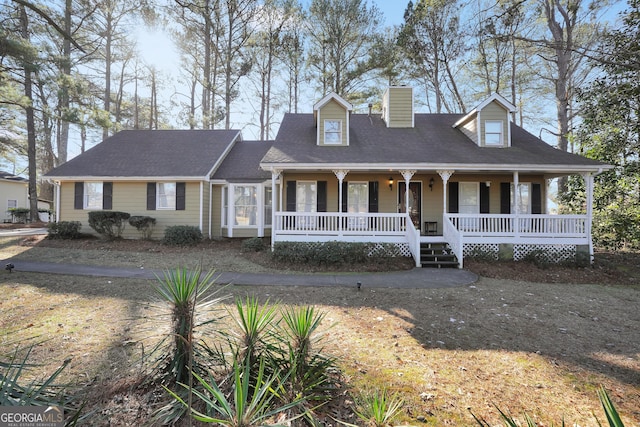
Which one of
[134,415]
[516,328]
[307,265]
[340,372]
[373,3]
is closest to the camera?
[134,415]

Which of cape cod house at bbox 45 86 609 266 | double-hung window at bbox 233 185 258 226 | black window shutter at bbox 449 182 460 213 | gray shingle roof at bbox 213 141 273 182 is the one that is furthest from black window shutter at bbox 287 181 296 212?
black window shutter at bbox 449 182 460 213

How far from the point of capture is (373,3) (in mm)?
20266

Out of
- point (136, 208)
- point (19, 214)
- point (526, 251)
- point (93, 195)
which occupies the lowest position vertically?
point (526, 251)

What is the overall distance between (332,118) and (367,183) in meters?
3.43

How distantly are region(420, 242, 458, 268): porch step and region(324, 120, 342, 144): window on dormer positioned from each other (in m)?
6.05

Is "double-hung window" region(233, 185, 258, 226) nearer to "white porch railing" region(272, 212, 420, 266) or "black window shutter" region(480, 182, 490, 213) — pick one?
"white porch railing" region(272, 212, 420, 266)

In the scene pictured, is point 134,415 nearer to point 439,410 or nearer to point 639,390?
point 439,410

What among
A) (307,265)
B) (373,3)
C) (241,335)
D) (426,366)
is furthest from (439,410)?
(373,3)

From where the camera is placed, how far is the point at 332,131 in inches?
530

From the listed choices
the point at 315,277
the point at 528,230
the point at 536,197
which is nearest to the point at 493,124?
the point at 536,197

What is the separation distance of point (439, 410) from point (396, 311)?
2.99m

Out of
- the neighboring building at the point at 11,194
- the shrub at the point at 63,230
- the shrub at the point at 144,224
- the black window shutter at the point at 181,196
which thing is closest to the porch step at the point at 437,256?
the black window shutter at the point at 181,196

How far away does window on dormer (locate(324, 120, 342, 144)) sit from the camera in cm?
1340

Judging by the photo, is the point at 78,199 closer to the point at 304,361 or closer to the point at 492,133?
the point at 304,361
